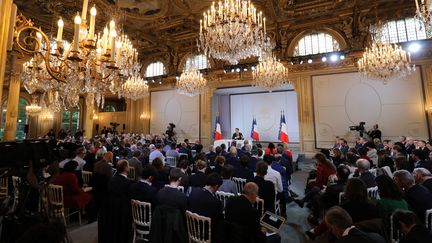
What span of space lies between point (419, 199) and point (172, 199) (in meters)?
3.07

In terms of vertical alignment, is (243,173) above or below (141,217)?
above

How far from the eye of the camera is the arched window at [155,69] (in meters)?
15.3

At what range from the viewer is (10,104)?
30.9 feet

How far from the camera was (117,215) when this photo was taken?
2.88 meters

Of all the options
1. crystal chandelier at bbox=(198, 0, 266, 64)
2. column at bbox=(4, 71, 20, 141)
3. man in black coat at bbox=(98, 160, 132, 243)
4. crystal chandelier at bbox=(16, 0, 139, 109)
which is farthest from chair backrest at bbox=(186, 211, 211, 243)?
column at bbox=(4, 71, 20, 141)

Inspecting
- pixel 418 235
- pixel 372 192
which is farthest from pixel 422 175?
pixel 418 235

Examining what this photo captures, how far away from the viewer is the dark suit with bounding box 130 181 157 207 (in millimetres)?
2855

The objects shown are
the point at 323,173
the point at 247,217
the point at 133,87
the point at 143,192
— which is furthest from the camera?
the point at 133,87

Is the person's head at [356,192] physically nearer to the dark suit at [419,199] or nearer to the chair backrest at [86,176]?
the dark suit at [419,199]

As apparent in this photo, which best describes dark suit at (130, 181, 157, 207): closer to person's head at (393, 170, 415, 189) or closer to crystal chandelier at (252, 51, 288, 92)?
person's head at (393, 170, 415, 189)

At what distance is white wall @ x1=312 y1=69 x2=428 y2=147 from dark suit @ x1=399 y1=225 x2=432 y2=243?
378 inches

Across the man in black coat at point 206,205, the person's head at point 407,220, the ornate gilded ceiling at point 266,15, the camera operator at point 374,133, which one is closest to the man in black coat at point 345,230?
the person's head at point 407,220

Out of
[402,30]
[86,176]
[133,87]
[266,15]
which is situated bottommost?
[86,176]

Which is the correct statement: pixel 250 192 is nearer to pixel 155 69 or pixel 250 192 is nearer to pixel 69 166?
pixel 69 166
